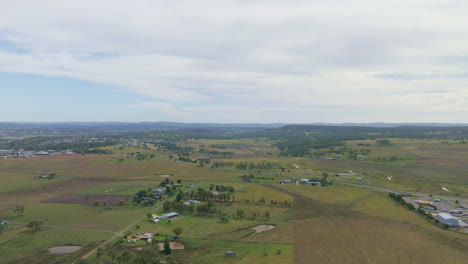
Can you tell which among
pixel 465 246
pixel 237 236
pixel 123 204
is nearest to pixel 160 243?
pixel 237 236

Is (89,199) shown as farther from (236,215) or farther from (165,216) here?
(236,215)

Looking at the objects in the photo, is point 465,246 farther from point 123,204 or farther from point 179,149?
point 179,149

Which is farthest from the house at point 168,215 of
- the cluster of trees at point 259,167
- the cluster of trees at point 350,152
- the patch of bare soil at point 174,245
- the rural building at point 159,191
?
the cluster of trees at point 350,152

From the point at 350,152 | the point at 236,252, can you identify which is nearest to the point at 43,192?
the point at 236,252

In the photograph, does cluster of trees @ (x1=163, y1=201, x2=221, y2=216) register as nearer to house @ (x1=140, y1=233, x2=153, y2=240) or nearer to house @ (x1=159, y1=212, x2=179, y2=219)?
house @ (x1=159, y1=212, x2=179, y2=219)

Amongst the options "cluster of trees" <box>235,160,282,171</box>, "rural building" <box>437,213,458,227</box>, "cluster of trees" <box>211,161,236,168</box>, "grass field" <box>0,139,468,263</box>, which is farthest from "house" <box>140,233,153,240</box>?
"cluster of trees" <box>211,161,236,168</box>

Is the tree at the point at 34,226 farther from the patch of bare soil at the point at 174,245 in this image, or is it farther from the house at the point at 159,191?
the house at the point at 159,191

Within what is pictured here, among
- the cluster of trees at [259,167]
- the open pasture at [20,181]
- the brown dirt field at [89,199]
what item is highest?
the cluster of trees at [259,167]
